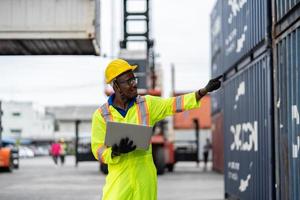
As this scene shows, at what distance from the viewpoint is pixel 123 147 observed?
5.04m

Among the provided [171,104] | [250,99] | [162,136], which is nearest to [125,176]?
[171,104]

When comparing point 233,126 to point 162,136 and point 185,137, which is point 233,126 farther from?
point 185,137

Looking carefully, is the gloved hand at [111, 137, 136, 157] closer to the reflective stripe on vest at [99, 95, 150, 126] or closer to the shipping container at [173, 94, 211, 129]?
the reflective stripe on vest at [99, 95, 150, 126]

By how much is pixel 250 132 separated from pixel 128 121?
5.36 m

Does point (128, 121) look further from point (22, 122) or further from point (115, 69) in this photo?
point (22, 122)

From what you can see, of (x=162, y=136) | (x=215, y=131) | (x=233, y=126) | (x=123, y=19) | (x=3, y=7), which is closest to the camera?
(x=233, y=126)

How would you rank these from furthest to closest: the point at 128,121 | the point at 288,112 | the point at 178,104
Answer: the point at 288,112, the point at 178,104, the point at 128,121

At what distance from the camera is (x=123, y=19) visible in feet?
56.8

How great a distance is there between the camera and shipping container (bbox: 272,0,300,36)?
7.50m

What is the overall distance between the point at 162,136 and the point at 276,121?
51.5 ft

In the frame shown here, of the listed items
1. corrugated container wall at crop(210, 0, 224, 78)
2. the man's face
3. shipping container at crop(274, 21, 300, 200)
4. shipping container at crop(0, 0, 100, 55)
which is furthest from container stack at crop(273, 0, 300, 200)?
corrugated container wall at crop(210, 0, 224, 78)

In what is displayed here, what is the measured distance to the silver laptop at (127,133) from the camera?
507 cm

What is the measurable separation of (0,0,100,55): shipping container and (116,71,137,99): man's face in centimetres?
945

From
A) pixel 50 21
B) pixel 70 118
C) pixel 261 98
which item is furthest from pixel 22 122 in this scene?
pixel 261 98
